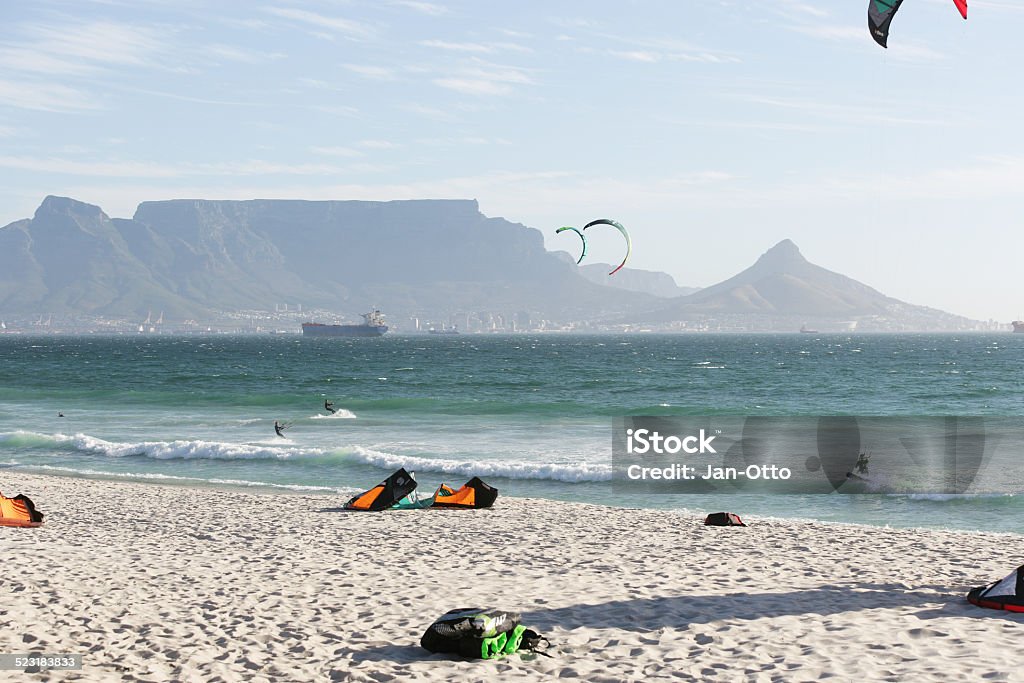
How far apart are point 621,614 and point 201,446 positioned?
23821 mm

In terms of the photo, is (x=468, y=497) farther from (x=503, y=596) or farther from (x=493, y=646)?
(x=493, y=646)

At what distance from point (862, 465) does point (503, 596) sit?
19.9 meters

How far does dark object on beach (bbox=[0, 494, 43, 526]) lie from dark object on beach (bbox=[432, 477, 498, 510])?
270 inches

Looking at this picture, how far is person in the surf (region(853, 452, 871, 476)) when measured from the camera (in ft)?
87.8

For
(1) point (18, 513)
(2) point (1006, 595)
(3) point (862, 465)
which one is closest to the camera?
(2) point (1006, 595)

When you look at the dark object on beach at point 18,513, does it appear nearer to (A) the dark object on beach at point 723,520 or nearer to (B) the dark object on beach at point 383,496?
(B) the dark object on beach at point 383,496

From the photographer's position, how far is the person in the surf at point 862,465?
26.8 metres

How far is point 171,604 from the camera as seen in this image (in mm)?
10414

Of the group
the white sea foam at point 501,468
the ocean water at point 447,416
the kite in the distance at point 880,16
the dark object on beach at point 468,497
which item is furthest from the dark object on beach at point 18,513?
the kite in the distance at point 880,16

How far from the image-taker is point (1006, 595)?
9859mm

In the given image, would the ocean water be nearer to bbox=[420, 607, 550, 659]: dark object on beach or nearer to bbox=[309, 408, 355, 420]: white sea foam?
bbox=[309, 408, 355, 420]: white sea foam

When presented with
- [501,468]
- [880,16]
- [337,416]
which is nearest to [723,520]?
[880,16]

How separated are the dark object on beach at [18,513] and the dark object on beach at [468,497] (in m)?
6.85

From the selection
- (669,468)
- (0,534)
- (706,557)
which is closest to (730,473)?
(669,468)
